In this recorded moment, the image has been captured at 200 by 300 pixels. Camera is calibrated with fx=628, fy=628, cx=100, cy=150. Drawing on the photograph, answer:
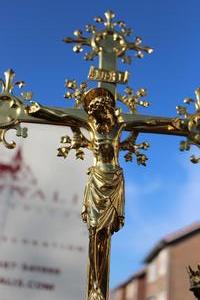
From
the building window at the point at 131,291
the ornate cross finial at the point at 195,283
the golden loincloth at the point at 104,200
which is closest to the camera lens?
the ornate cross finial at the point at 195,283

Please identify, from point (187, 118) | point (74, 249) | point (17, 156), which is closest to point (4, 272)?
point (74, 249)

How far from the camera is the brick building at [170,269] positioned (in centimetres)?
429

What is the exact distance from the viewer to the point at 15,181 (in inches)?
124

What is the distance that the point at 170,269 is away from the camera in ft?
14.8

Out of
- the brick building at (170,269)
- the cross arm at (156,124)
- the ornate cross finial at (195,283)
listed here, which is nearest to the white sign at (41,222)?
the cross arm at (156,124)

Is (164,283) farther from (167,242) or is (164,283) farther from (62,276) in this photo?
(62,276)

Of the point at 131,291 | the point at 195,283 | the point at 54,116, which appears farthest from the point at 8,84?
the point at 131,291

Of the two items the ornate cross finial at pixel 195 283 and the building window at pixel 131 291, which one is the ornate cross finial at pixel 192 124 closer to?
the ornate cross finial at pixel 195 283

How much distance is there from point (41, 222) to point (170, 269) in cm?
Result: 171

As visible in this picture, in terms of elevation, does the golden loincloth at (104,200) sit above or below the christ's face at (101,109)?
below

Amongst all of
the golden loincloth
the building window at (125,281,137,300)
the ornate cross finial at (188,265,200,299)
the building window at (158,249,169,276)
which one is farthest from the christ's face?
the building window at (158,249,169,276)

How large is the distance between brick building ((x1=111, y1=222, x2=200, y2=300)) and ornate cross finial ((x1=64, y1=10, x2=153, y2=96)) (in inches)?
60.2

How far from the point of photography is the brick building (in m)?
4.29

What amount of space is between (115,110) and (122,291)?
1450 millimetres
